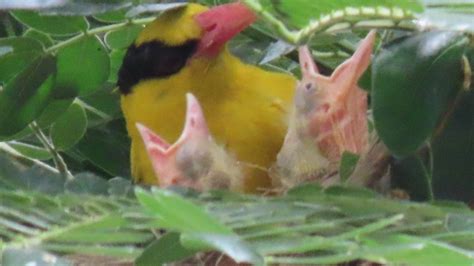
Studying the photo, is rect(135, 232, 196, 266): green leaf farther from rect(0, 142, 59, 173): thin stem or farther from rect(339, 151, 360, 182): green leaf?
rect(0, 142, 59, 173): thin stem

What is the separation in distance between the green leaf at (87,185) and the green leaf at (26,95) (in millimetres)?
182

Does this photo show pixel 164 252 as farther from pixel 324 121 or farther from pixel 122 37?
pixel 122 37

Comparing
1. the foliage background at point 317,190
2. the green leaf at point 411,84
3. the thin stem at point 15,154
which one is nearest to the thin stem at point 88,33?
the foliage background at point 317,190

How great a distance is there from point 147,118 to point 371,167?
17.0 inches

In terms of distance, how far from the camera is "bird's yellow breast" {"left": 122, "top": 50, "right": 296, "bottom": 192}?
34.6 inches

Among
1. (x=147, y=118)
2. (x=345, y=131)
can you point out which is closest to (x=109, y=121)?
(x=147, y=118)

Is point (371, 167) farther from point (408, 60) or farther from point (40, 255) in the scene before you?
point (40, 255)

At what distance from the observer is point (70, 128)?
2.76 ft

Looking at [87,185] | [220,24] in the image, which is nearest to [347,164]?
[87,185]

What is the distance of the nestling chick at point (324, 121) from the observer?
598 mm

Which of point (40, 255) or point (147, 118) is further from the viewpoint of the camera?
point (147, 118)

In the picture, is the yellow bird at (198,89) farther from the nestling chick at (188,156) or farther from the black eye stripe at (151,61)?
the nestling chick at (188,156)

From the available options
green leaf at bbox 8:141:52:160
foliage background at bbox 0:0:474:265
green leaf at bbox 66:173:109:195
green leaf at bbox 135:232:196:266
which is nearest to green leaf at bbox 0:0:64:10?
foliage background at bbox 0:0:474:265

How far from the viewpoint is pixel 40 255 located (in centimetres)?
37
